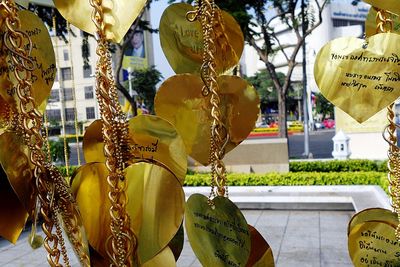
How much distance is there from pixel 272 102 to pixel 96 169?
29.5 meters

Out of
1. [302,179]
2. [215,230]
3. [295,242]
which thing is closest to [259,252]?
[215,230]

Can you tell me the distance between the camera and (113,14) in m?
0.53

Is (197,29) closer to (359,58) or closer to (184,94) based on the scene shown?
(184,94)

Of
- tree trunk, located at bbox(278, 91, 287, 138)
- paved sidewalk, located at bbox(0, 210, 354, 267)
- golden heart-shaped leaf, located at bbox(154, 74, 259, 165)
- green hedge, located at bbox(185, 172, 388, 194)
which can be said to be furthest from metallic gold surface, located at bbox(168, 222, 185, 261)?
tree trunk, located at bbox(278, 91, 287, 138)

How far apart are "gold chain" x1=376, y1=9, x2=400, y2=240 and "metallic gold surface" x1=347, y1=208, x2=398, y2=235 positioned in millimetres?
11

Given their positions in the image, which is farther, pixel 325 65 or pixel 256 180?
pixel 256 180

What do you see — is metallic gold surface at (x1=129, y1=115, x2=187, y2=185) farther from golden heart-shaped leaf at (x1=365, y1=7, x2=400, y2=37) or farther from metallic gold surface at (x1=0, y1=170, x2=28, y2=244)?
golden heart-shaped leaf at (x1=365, y1=7, x2=400, y2=37)

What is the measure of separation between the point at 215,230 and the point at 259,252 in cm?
9

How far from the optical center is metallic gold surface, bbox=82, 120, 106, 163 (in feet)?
2.07

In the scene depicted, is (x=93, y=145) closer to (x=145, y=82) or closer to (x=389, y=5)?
(x=389, y=5)

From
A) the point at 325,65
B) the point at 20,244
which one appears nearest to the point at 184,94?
the point at 325,65

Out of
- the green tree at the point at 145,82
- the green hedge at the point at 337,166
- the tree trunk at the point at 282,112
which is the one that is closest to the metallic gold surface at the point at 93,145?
the green hedge at the point at 337,166

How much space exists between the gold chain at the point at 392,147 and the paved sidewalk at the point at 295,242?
7.88 ft

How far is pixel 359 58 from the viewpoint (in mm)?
582
